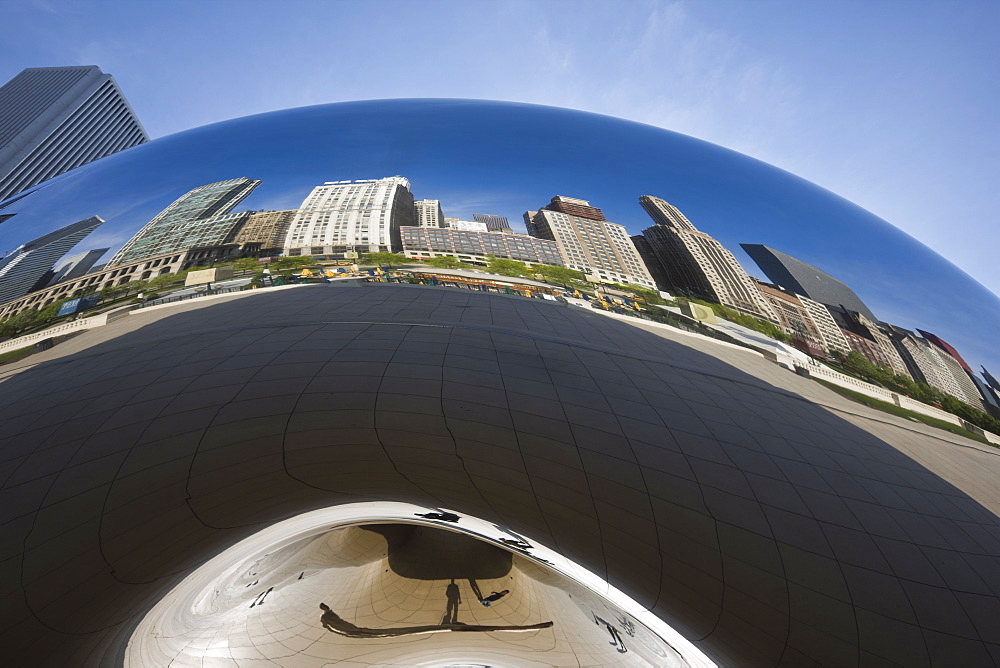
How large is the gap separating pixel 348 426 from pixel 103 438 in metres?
0.89

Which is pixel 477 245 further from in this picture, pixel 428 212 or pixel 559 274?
pixel 559 274

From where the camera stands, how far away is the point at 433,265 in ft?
5.90

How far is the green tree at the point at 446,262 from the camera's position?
1.78 meters

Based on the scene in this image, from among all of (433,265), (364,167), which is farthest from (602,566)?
(364,167)

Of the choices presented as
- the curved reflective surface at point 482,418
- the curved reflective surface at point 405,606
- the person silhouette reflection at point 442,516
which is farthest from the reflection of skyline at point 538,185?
the curved reflective surface at point 405,606

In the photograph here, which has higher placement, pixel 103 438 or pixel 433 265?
pixel 433 265

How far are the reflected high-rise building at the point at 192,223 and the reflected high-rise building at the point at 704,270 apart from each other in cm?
197

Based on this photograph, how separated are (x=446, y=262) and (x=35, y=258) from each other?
75.0 inches

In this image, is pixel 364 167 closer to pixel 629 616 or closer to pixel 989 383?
pixel 629 616

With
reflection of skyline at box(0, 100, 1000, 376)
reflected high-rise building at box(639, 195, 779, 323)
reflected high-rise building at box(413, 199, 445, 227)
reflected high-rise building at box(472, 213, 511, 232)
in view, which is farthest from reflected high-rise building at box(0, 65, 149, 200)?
reflected high-rise building at box(639, 195, 779, 323)

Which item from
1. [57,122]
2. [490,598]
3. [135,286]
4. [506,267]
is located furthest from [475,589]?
[57,122]

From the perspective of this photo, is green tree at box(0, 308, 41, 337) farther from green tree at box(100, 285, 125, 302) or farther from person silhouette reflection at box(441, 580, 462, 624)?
person silhouette reflection at box(441, 580, 462, 624)

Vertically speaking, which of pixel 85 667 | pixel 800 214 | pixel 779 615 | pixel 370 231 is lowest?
pixel 779 615

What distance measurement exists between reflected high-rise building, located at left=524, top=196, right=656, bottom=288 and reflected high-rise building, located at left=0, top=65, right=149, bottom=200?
1887 cm
